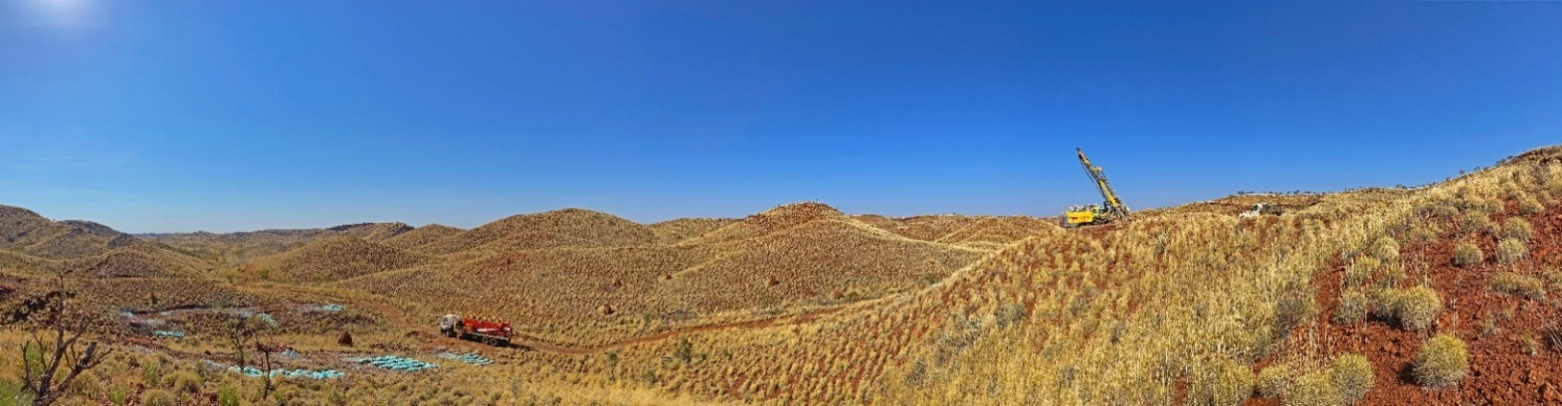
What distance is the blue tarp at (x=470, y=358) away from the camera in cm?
2796

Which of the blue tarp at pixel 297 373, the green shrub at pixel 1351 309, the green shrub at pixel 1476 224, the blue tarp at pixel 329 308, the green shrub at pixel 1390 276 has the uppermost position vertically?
the green shrub at pixel 1476 224

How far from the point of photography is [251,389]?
1564cm

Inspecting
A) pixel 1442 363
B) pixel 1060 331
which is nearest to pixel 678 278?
pixel 1060 331

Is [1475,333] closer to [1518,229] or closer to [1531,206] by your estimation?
[1518,229]

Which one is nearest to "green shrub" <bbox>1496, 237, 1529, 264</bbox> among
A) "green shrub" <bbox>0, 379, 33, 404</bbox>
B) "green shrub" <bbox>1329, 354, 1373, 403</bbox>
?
"green shrub" <bbox>1329, 354, 1373, 403</bbox>

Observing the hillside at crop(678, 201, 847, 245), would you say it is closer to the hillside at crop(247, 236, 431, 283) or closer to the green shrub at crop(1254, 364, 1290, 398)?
the hillside at crop(247, 236, 431, 283)

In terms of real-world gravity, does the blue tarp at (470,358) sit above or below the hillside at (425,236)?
below

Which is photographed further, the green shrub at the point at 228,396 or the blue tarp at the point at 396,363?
the blue tarp at the point at 396,363

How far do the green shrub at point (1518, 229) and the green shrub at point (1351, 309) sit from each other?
3.17m

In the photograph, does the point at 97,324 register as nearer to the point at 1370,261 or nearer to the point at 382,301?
the point at 382,301

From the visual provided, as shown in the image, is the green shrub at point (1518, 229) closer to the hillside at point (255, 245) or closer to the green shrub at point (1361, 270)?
the green shrub at point (1361, 270)

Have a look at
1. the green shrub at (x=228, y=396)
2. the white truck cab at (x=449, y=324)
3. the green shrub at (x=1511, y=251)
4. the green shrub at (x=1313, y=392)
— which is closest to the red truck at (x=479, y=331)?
the white truck cab at (x=449, y=324)

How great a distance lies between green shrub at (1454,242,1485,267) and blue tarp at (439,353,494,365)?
29.7m

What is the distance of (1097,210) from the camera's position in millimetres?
34156
